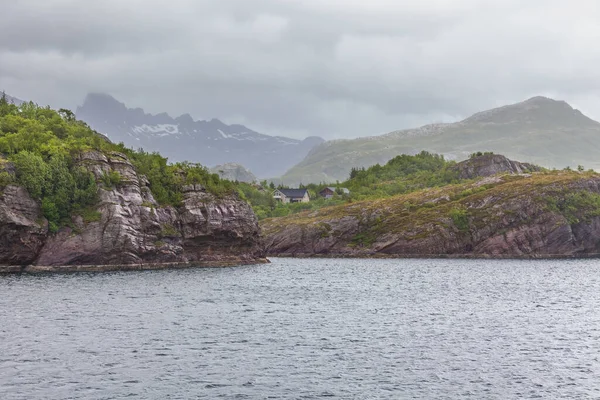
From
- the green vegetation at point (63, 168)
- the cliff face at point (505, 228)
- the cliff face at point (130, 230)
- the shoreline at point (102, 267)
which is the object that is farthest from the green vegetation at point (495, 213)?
the shoreline at point (102, 267)

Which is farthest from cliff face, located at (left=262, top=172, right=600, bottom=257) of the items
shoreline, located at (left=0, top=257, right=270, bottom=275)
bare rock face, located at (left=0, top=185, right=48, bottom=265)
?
bare rock face, located at (left=0, top=185, right=48, bottom=265)

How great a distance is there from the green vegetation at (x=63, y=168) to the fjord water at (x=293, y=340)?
2239 cm

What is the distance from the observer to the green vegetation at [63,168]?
115938mm

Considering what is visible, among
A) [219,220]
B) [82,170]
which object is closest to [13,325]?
[82,170]

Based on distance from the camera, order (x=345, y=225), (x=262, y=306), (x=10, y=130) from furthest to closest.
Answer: (x=345, y=225) → (x=10, y=130) → (x=262, y=306)

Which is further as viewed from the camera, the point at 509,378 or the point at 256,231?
the point at 256,231

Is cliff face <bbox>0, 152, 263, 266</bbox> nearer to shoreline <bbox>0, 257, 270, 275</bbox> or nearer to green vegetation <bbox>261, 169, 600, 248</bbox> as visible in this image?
shoreline <bbox>0, 257, 270, 275</bbox>

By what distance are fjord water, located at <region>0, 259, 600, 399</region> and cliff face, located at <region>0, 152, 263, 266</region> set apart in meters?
14.2

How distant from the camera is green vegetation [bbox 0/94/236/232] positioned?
115938 mm

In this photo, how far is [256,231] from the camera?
154750mm

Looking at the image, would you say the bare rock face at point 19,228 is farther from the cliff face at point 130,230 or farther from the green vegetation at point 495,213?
the green vegetation at point 495,213

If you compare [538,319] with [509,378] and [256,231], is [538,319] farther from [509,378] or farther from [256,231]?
[256,231]

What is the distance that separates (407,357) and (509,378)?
845 cm

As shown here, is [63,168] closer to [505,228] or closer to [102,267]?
[102,267]
